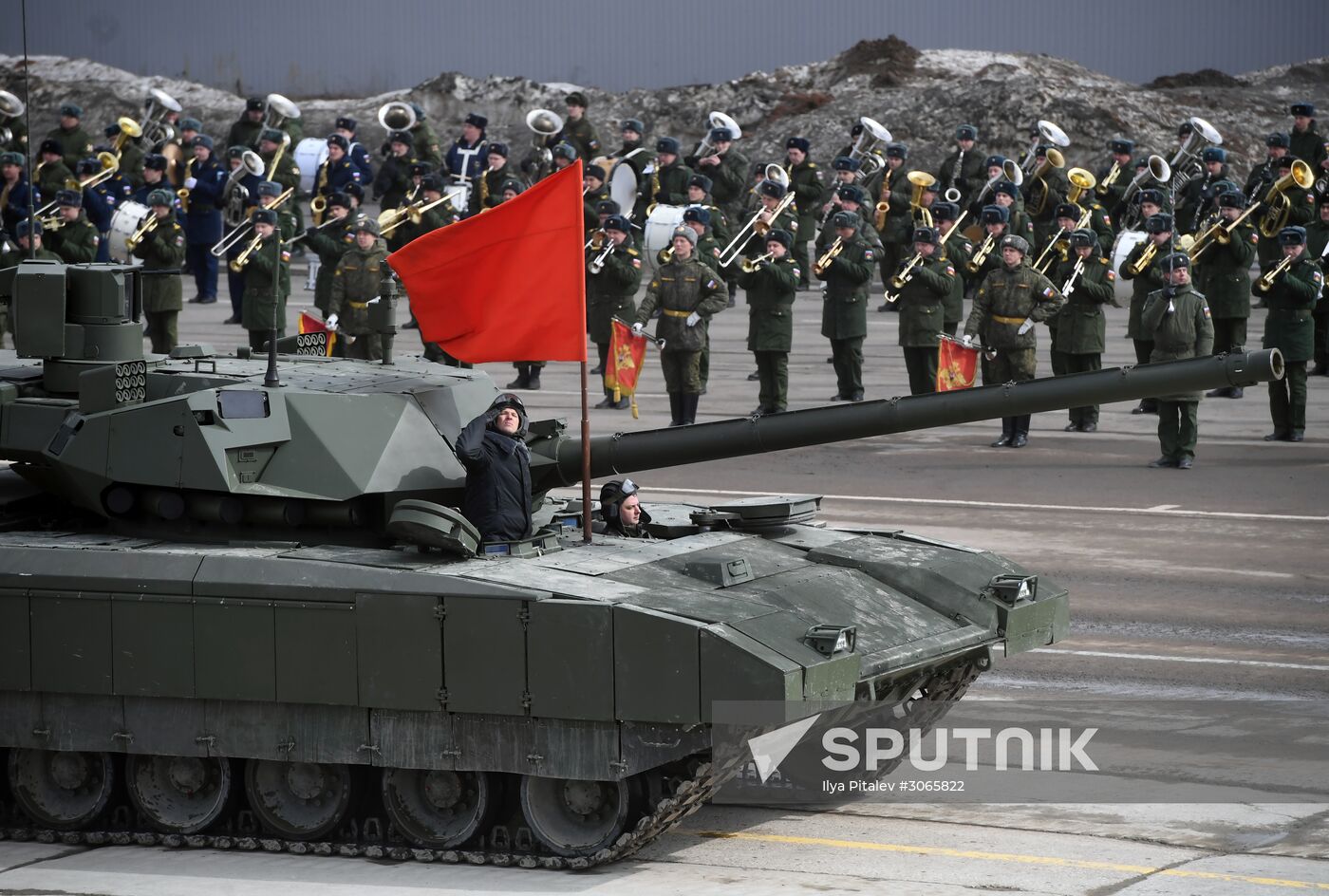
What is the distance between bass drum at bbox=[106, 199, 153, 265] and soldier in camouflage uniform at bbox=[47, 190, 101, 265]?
0.54 metres

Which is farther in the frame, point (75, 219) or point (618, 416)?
point (75, 219)

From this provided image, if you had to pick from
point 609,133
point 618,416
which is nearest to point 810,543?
point 618,416

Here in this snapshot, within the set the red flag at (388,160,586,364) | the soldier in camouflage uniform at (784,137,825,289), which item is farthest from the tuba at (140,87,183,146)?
the red flag at (388,160,586,364)

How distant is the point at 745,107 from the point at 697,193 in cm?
1562

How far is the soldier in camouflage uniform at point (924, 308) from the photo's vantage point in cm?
2428

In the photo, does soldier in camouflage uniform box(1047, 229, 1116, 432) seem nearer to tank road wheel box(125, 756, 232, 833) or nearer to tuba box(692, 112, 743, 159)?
tuba box(692, 112, 743, 159)

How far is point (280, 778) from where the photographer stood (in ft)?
36.2

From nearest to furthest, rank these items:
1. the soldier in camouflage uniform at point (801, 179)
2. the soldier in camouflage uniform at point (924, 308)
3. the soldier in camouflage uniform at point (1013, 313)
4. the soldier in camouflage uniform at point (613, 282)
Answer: the soldier in camouflage uniform at point (1013, 313)
the soldier in camouflage uniform at point (924, 308)
the soldier in camouflage uniform at point (613, 282)
the soldier in camouflage uniform at point (801, 179)

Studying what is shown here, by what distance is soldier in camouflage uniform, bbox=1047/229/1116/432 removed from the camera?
2309cm

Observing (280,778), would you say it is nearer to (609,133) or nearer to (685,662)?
(685,662)

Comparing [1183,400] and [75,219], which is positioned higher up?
[75,219]

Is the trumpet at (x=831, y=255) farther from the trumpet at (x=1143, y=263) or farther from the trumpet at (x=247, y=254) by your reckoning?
the trumpet at (x=247, y=254)

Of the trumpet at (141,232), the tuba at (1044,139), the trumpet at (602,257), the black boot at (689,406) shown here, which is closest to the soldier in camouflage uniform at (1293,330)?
the black boot at (689,406)

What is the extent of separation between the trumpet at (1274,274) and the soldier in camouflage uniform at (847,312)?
13.9 feet
